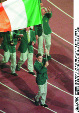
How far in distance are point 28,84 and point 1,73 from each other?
99cm

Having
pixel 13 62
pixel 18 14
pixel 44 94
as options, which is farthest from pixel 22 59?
pixel 18 14

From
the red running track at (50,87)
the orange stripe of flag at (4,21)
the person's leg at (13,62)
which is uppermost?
the orange stripe of flag at (4,21)

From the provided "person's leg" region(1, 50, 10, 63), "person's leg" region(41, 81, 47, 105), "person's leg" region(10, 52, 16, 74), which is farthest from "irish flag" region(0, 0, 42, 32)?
"person's leg" region(1, 50, 10, 63)

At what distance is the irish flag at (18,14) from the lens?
26.6 ft

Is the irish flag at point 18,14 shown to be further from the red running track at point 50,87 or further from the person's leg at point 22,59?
the red running track at point 50,87

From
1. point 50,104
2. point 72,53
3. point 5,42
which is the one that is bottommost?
point 50,104

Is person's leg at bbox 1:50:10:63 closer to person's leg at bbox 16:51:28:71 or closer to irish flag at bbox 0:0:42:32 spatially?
person's leg at bbox 16:51:28:71

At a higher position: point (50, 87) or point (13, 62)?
point (13, 62)

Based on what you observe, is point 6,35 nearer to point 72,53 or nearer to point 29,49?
point 29,49

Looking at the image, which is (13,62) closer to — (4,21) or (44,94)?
(44,94)

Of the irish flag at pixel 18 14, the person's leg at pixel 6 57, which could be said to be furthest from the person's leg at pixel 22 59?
the irish flag at pixel 18 14

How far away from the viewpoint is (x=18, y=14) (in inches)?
325

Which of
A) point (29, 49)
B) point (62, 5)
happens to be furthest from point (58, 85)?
point (62, 5)

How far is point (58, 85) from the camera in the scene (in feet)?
33.2
